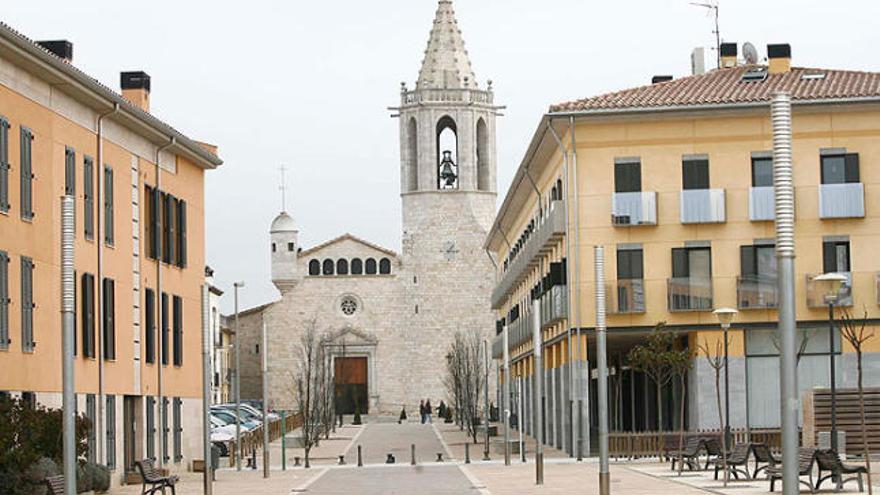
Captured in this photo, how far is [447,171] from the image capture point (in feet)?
375

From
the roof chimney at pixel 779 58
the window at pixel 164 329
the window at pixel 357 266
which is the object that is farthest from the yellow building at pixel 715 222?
the window at pixel 357 266

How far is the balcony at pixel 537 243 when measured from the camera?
173 ft

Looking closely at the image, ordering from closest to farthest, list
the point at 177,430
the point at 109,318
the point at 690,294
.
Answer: the point at 109,318 → the point at 177,430 → the point at 690,294

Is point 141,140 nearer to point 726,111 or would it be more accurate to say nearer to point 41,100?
point 41,100

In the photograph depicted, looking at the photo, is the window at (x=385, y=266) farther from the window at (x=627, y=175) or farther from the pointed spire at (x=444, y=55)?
the window at (x=627, y=175)

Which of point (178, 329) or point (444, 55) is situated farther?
point (444, 55)

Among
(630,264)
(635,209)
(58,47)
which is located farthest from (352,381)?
(58,47)

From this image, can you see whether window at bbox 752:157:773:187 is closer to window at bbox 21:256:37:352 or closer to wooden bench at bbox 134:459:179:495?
wooden bench at bbox 134:459:179:495

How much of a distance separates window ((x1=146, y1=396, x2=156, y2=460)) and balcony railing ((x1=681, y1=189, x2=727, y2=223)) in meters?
15.3

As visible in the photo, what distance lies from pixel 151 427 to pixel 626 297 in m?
13.8

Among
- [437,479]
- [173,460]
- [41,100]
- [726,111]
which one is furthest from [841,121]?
[41,100]

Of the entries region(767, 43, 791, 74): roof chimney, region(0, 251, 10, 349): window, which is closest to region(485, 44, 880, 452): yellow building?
region(767, 43, 791, 74): roof chimney

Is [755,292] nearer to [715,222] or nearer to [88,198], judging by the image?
[715,222]

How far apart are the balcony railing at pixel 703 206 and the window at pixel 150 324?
1472cm
